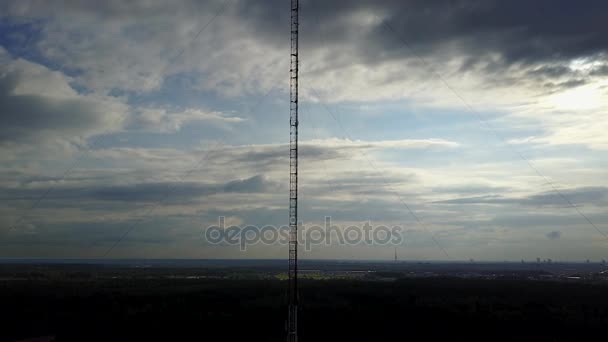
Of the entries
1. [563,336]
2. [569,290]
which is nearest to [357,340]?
[563,336]

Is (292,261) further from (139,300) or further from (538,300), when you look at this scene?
(538,300)

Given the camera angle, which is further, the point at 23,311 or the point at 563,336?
the point at 23,311

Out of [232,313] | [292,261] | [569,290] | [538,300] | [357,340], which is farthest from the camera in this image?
[569,290]

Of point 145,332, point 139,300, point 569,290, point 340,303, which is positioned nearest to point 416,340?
point 340,303

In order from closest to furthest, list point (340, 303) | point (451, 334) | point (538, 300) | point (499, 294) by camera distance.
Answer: point (451, 334) < point (340, 303) < point (538, 300) < point (499, 294)

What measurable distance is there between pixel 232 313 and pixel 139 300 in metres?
19.6

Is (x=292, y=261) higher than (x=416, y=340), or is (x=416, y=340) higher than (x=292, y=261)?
(x=292, y=261)

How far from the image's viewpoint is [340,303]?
231 feet

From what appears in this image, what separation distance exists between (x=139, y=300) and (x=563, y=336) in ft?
176

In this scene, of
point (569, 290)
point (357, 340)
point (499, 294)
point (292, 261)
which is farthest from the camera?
point (569, 290)

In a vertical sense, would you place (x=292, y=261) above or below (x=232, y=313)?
above

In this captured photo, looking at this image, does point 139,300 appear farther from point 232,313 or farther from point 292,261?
point 292,261

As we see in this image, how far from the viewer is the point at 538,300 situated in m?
78.8

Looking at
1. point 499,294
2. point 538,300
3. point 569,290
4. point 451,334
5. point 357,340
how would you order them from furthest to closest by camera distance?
point 569,290 → point 499,294 → point 538,300 → point 451,334 → point 357,340
